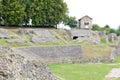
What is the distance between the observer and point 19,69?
17359 millimetres

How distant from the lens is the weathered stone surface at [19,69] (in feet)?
51.0

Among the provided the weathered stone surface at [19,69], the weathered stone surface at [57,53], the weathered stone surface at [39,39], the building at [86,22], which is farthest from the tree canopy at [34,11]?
the weathered stone surface at [19,69]

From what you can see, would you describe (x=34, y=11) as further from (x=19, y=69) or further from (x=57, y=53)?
(x=19, y=69)

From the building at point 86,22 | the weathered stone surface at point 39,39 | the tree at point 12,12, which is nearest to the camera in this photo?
the weathered stone surface at point 39,39

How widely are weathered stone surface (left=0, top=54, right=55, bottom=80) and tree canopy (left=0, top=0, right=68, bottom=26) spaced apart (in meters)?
52.5

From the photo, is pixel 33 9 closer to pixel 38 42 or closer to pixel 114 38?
pixel 38 42

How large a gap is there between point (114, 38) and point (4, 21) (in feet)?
97.0

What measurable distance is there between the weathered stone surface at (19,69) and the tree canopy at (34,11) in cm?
5250

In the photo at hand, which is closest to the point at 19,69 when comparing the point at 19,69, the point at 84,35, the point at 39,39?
the point at 19,69

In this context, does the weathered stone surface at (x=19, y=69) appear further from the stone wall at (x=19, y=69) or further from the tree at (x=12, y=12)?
the tree at (x=12, y=12)

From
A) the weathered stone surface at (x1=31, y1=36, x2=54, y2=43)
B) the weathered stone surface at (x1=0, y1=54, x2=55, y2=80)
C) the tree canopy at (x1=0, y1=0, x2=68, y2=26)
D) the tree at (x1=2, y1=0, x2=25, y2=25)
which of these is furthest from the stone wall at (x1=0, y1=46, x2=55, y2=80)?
the tree canopy at (x1=0, y1=0, x2=68, y2=26)

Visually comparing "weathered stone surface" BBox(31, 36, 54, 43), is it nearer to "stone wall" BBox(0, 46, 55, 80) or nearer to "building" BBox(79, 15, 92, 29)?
"building" BBox(79, 15, 92, 29)

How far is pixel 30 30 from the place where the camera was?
70062 millimetres

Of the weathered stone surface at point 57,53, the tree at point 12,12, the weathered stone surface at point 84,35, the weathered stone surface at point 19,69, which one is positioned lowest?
the weathered stone surface at point 57,53
